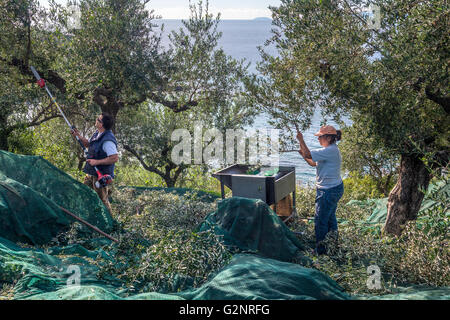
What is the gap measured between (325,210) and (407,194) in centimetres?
180

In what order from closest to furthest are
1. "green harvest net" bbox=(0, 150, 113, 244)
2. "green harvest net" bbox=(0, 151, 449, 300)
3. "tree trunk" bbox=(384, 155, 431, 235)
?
"green harvest net" bbox=(0, 151, 449, 300) → "green harvest net" bbox=(0, 150, 113, 244) → "tree trunk" bbox=(384, 155, 431, 235)

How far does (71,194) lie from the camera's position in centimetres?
669

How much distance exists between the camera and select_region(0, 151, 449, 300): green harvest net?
3.34 meters

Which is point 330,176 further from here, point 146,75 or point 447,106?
point 146,75

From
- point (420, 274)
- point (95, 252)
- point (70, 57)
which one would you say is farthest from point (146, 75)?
point (420, 274)

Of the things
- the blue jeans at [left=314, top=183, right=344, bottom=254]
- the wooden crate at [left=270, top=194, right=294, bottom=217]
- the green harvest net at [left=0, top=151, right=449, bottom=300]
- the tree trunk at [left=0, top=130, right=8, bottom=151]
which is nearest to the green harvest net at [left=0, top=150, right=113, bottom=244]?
the green harvest net at [left=0, top=151, right=449, bottom=300]

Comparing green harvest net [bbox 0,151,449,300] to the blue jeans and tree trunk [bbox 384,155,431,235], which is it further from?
tree trunk [bbox 384,155,431,235]

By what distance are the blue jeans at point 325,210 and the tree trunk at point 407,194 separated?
141 cm

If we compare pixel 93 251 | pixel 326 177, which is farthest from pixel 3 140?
pixel 326 177

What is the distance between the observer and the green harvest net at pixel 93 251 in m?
3.34

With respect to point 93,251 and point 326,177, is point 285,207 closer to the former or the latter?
point 326,177

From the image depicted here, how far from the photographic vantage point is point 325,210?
623 cm

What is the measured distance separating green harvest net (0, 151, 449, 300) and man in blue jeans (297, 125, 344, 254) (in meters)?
0.58
